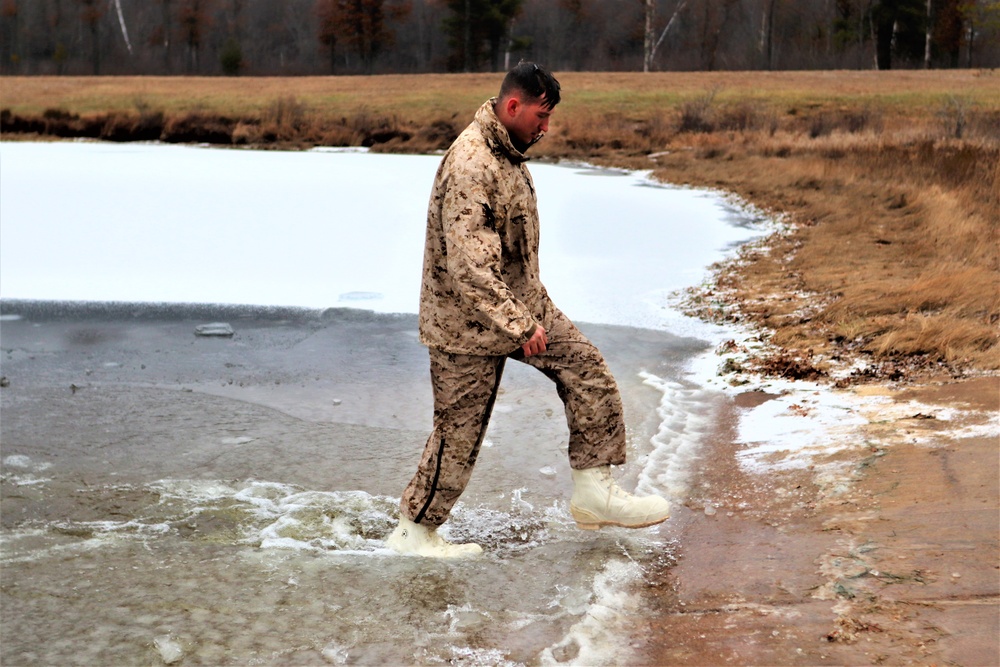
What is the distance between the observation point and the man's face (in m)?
3.39

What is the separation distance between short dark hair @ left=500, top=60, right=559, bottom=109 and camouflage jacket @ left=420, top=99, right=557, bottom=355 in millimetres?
100

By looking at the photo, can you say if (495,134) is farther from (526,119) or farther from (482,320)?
(482,320)

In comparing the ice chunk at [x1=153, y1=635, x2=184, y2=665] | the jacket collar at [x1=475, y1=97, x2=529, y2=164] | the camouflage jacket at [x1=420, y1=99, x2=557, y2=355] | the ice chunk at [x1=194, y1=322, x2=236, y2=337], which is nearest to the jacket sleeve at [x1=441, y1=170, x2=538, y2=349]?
the camouflage jacket at [x1=420, y1=99, x2=557, y2=355]

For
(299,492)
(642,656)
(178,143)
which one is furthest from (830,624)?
(178,143)

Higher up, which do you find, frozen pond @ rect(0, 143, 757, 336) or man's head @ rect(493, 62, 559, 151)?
man's head @ rect(493, 62, 559, 151)

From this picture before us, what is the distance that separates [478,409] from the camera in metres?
3.59

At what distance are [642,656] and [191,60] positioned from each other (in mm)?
74413

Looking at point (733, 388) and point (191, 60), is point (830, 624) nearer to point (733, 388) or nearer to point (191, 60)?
point (733, 388)

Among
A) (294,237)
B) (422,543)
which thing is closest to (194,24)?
(294,237)

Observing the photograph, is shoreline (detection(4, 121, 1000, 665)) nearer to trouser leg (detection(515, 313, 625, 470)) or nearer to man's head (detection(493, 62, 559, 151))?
trouser leg (detection(515, 313, 625, 470))

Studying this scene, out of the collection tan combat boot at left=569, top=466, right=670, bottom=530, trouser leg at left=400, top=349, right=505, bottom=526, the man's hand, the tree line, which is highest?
the tree line

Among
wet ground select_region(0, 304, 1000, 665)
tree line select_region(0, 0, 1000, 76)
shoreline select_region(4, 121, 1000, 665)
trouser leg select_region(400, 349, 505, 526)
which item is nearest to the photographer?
shoreline select_region(4, 121, 1000, 665)

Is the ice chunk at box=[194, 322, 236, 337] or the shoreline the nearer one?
the shoreline

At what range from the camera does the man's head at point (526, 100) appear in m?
3.37
